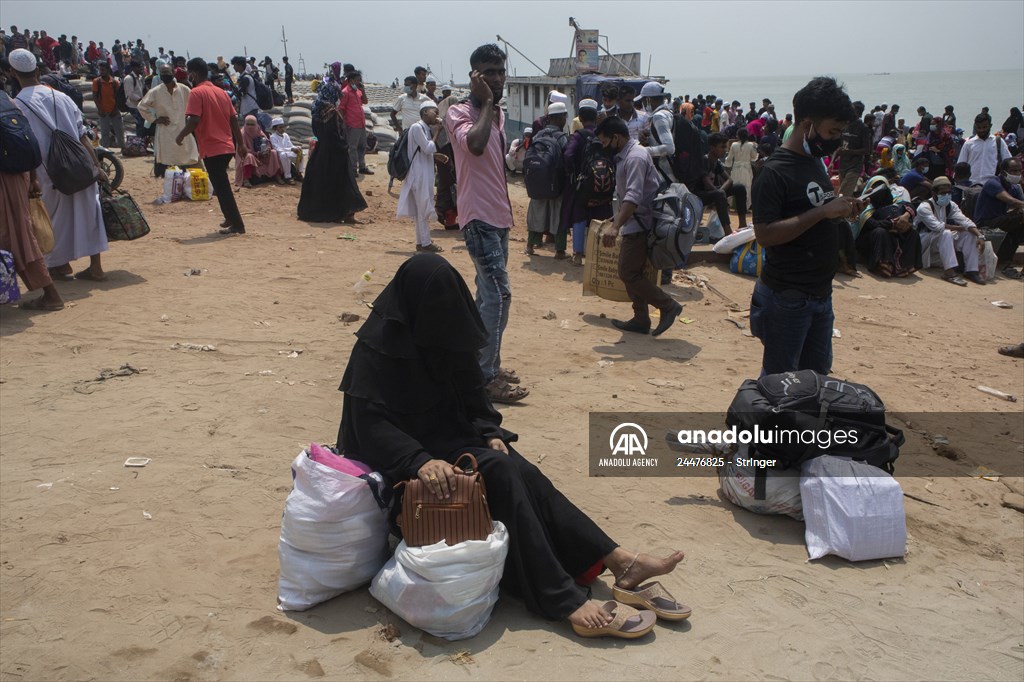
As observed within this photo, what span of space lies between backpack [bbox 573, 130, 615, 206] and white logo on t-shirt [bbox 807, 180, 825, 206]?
4491mm

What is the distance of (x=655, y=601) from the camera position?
2984 millimetres

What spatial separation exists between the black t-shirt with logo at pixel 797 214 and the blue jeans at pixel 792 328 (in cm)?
6

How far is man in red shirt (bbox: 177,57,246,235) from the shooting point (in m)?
8.75

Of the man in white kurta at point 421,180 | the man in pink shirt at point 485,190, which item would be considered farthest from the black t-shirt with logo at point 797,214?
the man in white kurta at point 421,180

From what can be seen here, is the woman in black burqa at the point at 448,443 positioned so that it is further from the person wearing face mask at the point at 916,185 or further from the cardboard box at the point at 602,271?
the person wearing face mask at the point at 916,185

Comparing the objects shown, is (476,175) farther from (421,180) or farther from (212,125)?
(212,125)

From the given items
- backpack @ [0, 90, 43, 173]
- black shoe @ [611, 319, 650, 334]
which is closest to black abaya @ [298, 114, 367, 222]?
backpack @ [0, 90, 43, 173]

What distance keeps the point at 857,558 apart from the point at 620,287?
3.89 metres

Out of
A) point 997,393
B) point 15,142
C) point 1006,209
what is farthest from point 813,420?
point 1006,209

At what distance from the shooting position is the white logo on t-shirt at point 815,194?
12.1 feet

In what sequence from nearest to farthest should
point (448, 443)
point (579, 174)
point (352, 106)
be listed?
1. point (448, 443)
2. point (579, 174)
3. point (352, 106)

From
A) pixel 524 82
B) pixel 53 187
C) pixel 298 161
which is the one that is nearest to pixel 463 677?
pixel 53 187

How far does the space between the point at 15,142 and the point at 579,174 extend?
5.16 m

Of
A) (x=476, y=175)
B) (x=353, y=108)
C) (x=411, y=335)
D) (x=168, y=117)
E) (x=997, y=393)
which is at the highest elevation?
(x=353, y=108)
